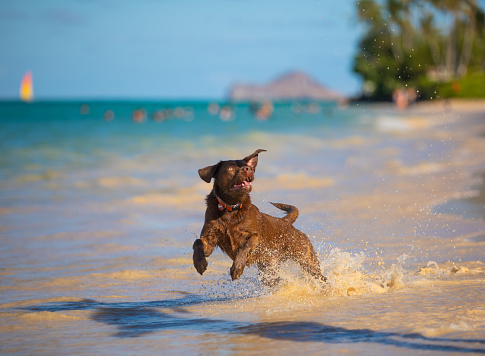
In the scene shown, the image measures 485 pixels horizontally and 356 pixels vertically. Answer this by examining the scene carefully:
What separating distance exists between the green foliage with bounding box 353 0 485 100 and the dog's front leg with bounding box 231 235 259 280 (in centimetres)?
6083

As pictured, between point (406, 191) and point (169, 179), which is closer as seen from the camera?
point (406, 191)

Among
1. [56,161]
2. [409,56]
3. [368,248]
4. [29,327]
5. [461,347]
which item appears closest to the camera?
[461,347]

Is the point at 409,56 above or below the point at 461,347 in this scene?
above

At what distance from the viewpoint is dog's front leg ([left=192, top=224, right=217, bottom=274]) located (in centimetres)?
583

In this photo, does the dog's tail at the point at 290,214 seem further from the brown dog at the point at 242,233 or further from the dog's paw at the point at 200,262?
the dog's paw at the point at 200,262

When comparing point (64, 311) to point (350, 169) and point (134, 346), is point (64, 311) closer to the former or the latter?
point (134, 346)

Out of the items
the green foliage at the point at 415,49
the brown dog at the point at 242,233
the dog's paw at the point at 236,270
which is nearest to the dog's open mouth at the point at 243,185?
the brown dog at the point at 242,233

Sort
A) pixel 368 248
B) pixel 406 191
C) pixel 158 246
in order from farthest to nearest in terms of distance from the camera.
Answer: pixel 406 191
pixel 158 246
pixel 368 248

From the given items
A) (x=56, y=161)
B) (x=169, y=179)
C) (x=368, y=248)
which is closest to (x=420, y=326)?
(x=368, y=248)

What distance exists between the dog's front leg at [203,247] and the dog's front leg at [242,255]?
0.28 metres

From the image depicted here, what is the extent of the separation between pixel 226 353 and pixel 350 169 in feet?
42.2

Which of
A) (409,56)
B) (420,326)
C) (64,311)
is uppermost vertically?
(409,56)

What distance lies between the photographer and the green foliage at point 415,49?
72.9 metres

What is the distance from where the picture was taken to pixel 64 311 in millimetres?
5840
